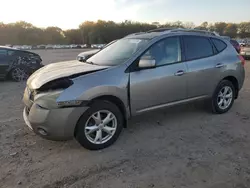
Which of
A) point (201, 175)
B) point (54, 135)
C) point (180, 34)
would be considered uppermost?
point (180, 34)

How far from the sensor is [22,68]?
9758 mm

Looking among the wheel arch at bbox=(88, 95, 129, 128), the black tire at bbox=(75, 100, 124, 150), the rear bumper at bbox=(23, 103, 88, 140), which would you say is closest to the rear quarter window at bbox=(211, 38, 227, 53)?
the wheel arch at bbox=(88, 95, 129, 128)

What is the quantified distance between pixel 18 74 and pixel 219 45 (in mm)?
7460

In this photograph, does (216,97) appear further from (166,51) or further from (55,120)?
(55,120)

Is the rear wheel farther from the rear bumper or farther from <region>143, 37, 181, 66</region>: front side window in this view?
<region>143, 37, 181, 66</region>: front side window

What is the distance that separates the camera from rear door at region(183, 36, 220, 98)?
4.65 m

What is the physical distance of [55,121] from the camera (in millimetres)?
3406

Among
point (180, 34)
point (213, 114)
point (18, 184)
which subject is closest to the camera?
point (18, 184)

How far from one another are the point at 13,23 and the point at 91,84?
92.5m

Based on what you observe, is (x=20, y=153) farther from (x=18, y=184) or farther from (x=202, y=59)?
(x=202, y=59)

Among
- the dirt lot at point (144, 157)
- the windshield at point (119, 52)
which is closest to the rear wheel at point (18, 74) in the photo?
the dirt lot at point (144, 157)

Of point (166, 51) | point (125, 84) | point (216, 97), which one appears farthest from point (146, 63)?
point (216, 97)

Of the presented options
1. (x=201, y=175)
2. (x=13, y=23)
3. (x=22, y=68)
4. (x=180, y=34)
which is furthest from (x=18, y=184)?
(x=13, y=23)

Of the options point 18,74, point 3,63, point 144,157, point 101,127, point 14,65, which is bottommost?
point 144,157
